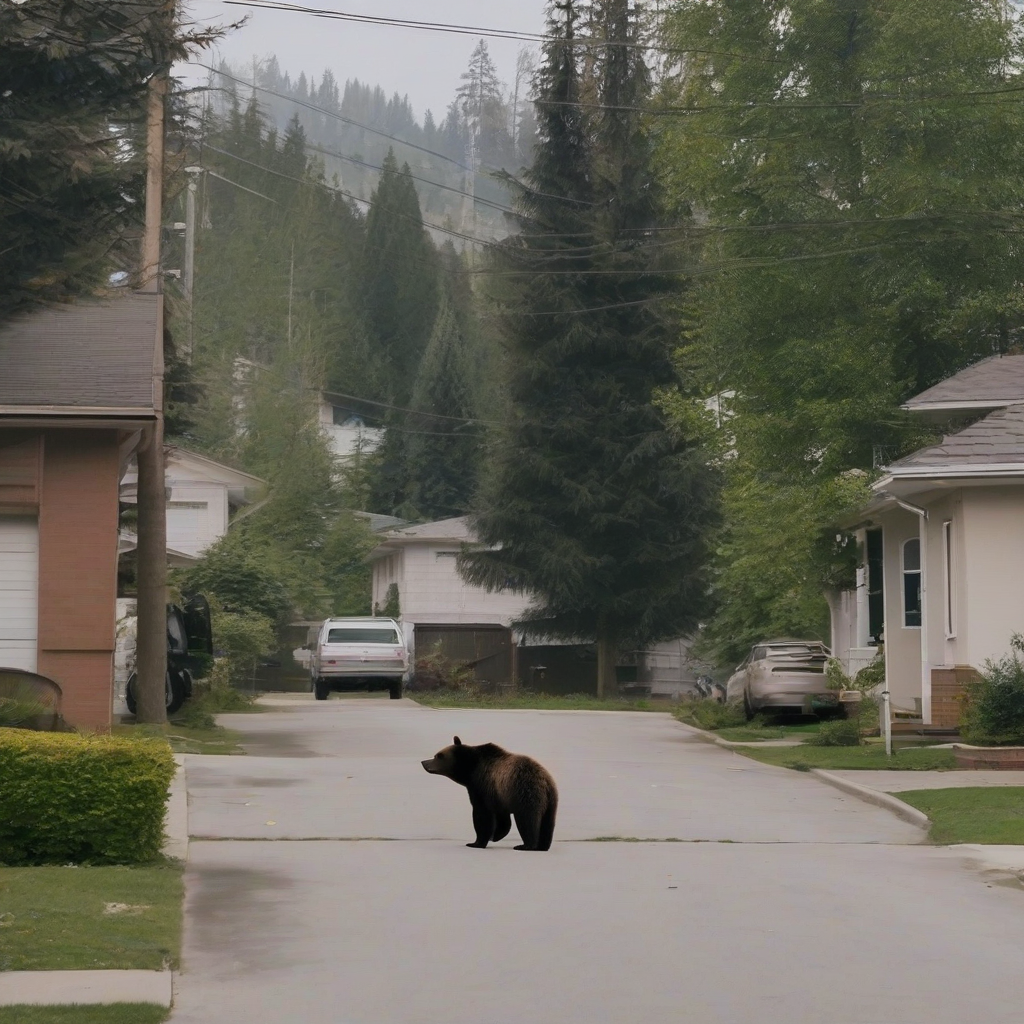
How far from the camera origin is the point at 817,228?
30781 mm

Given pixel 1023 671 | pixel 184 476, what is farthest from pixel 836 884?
pixel 184 476

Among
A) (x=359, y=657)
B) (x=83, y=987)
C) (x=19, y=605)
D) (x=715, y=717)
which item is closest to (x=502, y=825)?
(x=83, y=987)

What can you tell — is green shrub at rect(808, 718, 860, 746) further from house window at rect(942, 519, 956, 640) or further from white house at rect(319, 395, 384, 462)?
white house at rect(319, 395, 384, 462)

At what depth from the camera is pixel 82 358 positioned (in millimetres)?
21859

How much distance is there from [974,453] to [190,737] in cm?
1152

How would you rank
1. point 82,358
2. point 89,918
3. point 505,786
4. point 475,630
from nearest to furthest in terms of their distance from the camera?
point 89,918
point 505,786
point 82,358
point 475,630

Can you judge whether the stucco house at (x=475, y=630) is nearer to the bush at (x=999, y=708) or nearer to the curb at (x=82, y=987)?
the bush at (x=999, y=708)

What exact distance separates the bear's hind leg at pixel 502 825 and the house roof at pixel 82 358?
845 centimetres

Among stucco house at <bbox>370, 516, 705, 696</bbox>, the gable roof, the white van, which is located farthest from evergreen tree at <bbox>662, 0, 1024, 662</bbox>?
stucco house at <bbox>370, 516, 705, 696</bbox>

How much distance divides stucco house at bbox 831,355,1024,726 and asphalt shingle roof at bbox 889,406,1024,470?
14 millimetres

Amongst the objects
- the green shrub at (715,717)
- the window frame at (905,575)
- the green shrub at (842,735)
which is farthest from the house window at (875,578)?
the green shrub at (842,735)

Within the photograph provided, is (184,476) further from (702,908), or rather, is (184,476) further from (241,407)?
(702,908)

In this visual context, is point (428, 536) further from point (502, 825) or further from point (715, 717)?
point (502, 825)

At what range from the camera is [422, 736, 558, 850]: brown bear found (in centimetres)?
1230
